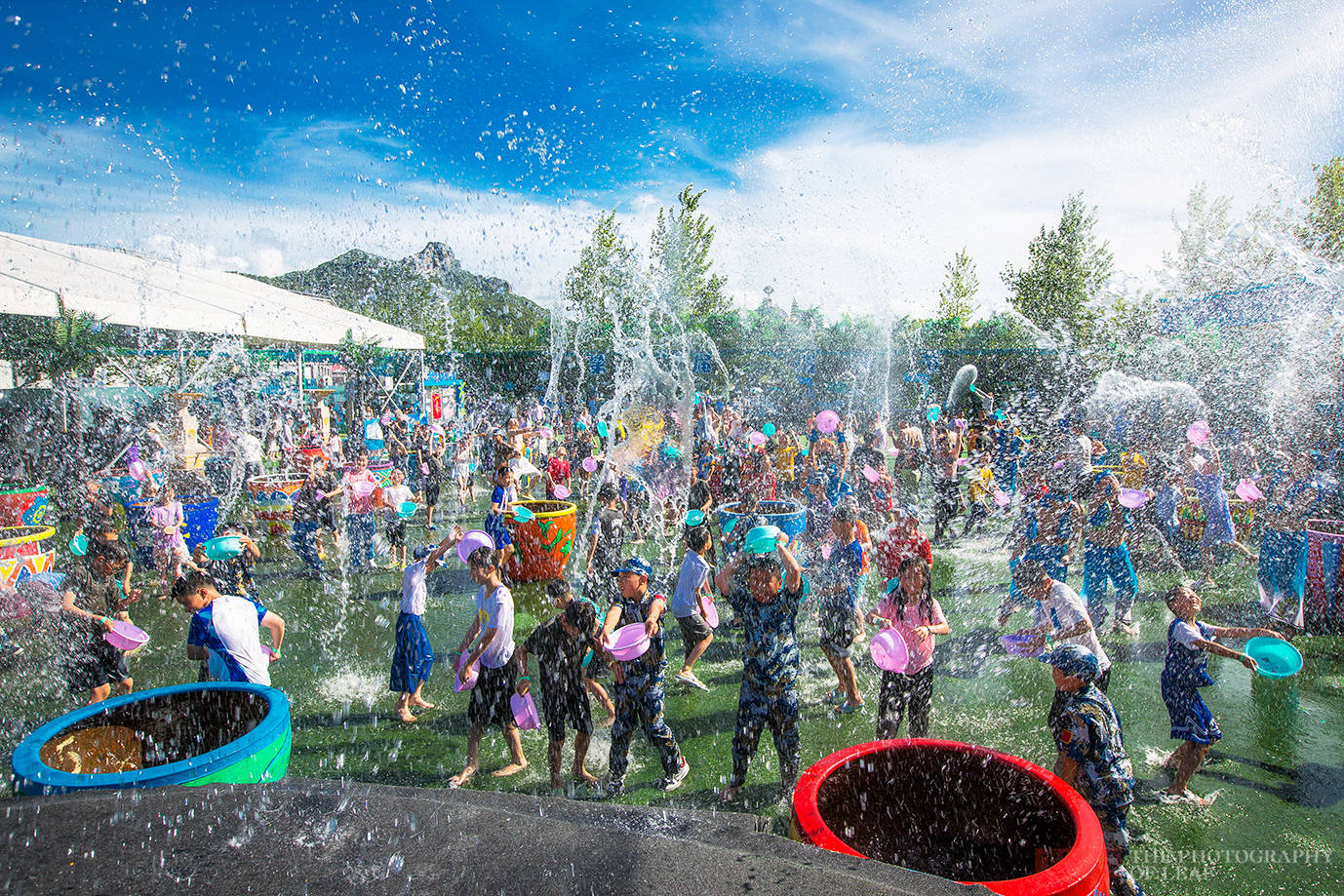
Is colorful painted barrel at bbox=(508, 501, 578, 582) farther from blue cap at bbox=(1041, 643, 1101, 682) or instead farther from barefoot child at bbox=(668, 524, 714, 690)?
blue cap at bbox=(1041, 643, 1101, 682)

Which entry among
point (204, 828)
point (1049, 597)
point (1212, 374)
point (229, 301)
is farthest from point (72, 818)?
point (1212, 374)

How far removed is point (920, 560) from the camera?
4.45 metres

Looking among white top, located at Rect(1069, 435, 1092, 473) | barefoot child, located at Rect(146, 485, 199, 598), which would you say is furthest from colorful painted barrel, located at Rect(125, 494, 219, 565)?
white top, located at Rect(1069, 435, 1092, 473)

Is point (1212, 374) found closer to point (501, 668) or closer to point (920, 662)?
point (920, 662)

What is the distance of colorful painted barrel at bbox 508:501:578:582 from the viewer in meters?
8.53

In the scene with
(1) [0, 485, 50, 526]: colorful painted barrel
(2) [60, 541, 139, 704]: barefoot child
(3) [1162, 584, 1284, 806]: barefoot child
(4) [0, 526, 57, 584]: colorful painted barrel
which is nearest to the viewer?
(3) [1162, 584, 1284, 806]: barefoot child

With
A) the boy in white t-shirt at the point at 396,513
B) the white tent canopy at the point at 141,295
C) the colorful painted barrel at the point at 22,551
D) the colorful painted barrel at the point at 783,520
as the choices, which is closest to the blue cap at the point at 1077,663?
the colorful painted barrel at the point at 783,520

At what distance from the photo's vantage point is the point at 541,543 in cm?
859

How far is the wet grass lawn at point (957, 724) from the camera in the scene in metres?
3.92

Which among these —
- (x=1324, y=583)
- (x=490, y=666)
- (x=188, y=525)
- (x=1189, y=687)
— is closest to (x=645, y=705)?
(x=490, y=666)

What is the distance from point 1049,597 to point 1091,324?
25.4 metres

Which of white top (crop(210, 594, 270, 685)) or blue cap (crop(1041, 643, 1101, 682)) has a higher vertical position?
blue cap (crop(1041, 643, 1101, 682))

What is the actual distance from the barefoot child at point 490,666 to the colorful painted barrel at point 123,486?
855 centimetres

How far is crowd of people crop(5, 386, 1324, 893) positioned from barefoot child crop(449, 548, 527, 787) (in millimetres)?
15
